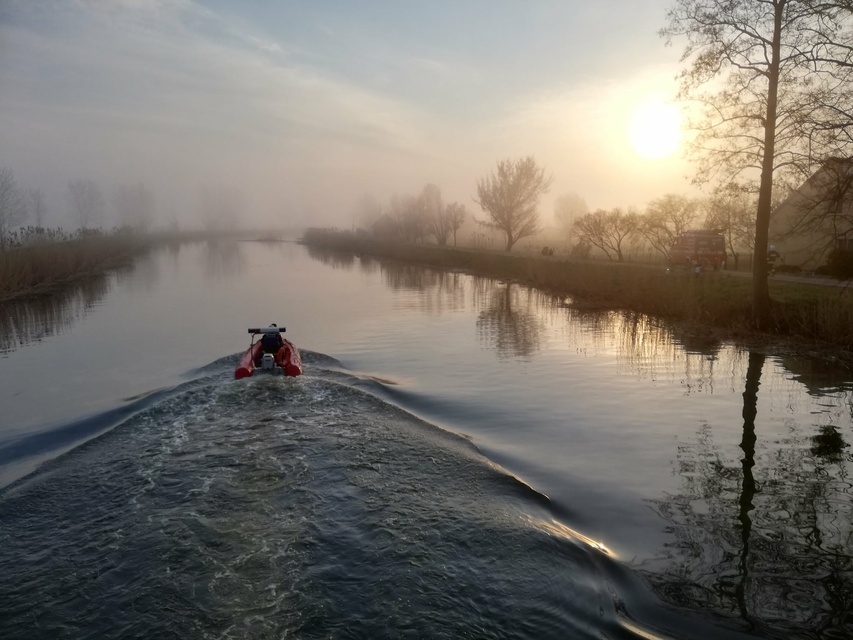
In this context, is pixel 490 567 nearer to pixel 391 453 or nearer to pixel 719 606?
pixel 719 606

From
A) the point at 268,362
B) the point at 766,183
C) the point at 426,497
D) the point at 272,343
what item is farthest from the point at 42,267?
the point at 766,183

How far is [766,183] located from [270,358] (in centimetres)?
1444

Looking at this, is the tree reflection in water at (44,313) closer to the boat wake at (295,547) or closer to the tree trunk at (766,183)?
the boat wake at (295,547)

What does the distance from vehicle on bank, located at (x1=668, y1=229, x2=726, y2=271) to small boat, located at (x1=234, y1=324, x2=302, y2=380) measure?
25.3 meters

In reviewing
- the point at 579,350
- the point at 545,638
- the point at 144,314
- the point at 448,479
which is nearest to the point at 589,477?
the point at 448,479

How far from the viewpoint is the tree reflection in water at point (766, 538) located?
18.4 feet

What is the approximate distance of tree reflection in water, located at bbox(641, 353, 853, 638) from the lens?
5.61 meters

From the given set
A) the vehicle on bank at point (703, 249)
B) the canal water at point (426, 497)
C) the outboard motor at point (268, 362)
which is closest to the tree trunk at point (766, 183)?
the canal water at point (426, 497)

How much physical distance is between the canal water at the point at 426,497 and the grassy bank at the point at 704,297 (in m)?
1.84

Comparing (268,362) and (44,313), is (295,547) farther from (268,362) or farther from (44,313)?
(44,313)

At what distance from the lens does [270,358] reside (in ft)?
43.4

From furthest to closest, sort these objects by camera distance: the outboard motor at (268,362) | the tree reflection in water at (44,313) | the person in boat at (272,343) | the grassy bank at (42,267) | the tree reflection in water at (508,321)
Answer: the grassy bank at (42,267) < the tree reflection in water at (44,313) < the tree reflection in water at (508,321) < the person in boat at (272,343) < the outboard motor at (268,362)

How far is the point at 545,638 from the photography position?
5156 mm

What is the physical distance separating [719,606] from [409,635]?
2808 millimetres
